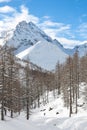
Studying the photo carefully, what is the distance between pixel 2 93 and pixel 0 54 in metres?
5.23

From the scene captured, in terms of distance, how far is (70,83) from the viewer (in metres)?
60.0

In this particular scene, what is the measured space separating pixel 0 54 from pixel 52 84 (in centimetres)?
8921

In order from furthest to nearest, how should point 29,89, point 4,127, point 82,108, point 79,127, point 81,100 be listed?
point 81,100 → point 82,108 → point 29,89 → point 79,127 → point 4,127

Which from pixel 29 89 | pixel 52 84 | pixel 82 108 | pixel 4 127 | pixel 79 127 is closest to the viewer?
pixel 4 127

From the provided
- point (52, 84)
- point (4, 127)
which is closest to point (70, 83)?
point (4, 127)

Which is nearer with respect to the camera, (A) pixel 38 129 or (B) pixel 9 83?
(A) pixel 38 129

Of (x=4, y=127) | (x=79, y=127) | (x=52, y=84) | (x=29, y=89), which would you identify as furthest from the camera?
(x=52, y=84)

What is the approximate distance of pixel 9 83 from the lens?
163 ft

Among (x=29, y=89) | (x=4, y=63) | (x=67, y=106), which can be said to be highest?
(x=4, y=63)

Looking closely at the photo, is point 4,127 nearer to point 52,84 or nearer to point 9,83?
point 9,83

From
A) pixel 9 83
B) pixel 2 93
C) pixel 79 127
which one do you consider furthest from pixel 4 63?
pixel 79 127

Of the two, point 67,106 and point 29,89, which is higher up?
point 29,89

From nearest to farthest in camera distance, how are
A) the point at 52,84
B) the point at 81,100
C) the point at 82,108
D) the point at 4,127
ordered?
the point at 4,127
the point at 82,108
the point at 81,100
the point at 52,84

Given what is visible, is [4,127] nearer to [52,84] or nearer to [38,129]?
[38,129]
